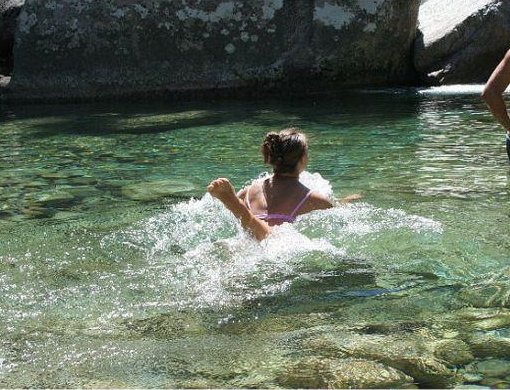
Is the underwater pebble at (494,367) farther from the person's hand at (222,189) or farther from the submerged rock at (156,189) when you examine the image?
the submerged rock at (156,189)

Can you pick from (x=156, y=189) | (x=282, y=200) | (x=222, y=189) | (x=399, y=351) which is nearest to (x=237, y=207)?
(x=222, y=189)

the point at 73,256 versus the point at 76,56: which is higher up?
the point at 76,56

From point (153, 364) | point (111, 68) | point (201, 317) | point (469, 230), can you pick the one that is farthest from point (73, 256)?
point (111, 68)

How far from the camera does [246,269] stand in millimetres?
5074

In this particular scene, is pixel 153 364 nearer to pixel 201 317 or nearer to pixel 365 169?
pixel 201 317

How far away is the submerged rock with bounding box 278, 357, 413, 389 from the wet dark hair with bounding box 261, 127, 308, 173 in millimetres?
2357

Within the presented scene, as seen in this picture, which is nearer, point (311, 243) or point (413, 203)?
point (311, 243)

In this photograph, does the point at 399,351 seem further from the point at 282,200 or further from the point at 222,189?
the point at 282,200

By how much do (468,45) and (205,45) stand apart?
429cm

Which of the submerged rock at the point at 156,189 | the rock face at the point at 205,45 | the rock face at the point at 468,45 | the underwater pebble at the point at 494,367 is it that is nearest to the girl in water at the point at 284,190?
the submerged rock at the point at 156,189

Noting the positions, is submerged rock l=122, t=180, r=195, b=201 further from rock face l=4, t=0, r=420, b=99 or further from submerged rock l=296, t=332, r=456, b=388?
rock face l=4, t=0, r=420, b=99

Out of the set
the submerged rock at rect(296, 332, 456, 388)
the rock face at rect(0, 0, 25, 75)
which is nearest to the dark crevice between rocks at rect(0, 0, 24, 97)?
the rock face at rect(0, 0, 25, 75)

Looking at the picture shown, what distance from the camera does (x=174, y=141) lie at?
10.1 metres

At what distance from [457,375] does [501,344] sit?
14.9 inches
